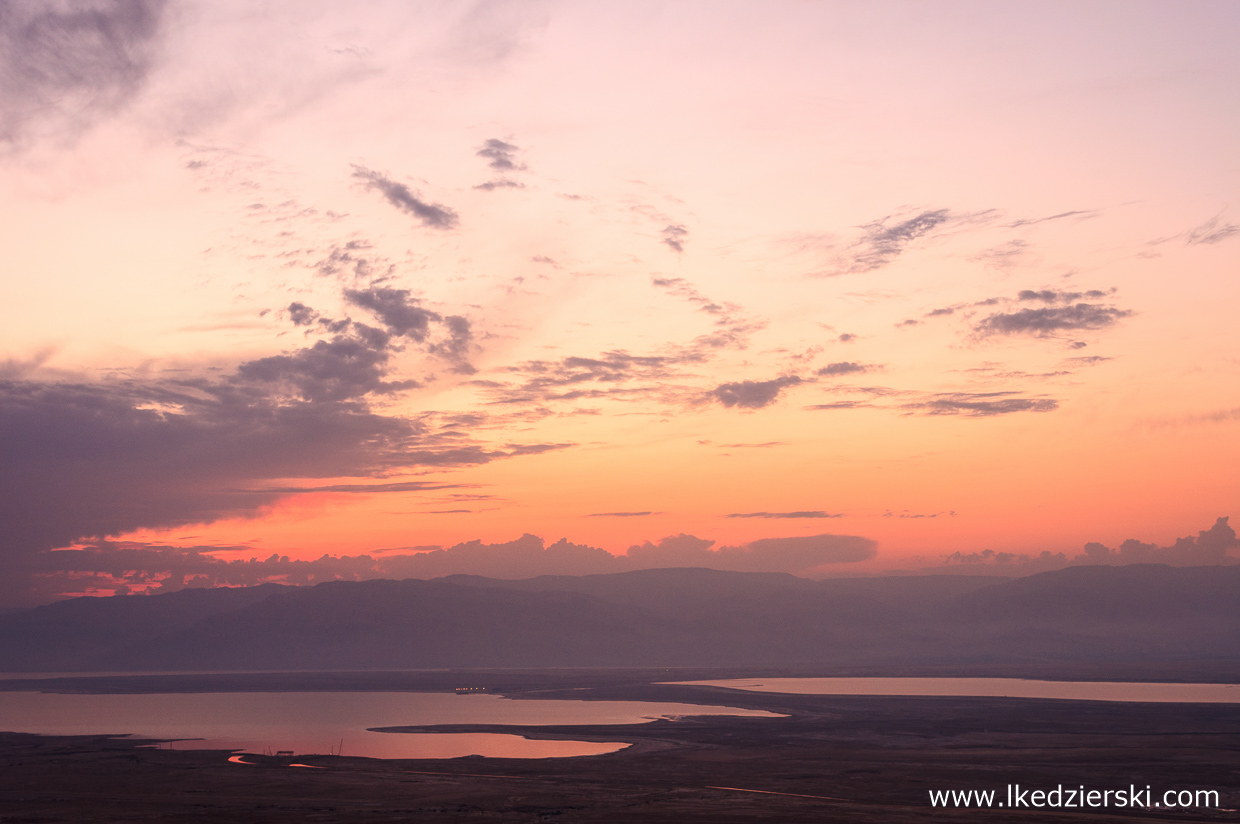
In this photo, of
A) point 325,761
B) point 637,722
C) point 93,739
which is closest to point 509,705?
point 637,722

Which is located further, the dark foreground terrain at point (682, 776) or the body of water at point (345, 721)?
the body of water at point (345, 721)

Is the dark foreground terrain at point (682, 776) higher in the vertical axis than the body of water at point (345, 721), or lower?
higher

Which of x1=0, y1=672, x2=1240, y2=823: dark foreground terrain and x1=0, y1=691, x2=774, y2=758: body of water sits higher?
x1=0, y1=672, x2=1240, y2=823: dark foreground terrain

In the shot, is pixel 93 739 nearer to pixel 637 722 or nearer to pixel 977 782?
pixel 637 722

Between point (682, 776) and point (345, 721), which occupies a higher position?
point (682, 776)

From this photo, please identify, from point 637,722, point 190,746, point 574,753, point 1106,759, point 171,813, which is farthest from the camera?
point 637,722
